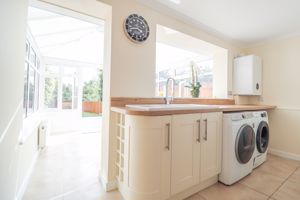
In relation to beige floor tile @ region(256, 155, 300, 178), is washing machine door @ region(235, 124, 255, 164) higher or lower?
higher

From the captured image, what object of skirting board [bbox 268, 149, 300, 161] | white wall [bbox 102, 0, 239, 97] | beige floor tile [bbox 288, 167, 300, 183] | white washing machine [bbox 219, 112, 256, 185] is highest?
white wall [bbox 102, 0, 239, 97]

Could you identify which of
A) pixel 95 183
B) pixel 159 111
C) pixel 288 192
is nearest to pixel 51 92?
pixel 95 183

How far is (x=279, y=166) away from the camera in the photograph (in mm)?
2549

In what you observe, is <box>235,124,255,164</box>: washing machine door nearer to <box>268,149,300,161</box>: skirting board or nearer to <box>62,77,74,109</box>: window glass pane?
<box>268,149,300,161</box>: skirting board

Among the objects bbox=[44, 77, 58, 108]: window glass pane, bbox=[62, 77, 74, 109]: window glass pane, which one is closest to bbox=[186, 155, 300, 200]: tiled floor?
bbox=[62, 77, 74, 109]: window glass pane

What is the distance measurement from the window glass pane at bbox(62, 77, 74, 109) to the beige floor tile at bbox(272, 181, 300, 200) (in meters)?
5.37

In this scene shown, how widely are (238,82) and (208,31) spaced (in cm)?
128

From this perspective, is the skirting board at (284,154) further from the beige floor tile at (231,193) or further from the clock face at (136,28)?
the clock face at (136,28)

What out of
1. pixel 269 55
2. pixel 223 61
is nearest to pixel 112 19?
pixel 223 61

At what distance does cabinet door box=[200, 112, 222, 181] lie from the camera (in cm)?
179

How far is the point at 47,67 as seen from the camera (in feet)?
15.8

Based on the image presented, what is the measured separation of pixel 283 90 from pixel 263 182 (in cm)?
195

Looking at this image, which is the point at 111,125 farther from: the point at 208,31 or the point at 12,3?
the point at 208,31

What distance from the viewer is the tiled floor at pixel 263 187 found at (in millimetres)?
1732
